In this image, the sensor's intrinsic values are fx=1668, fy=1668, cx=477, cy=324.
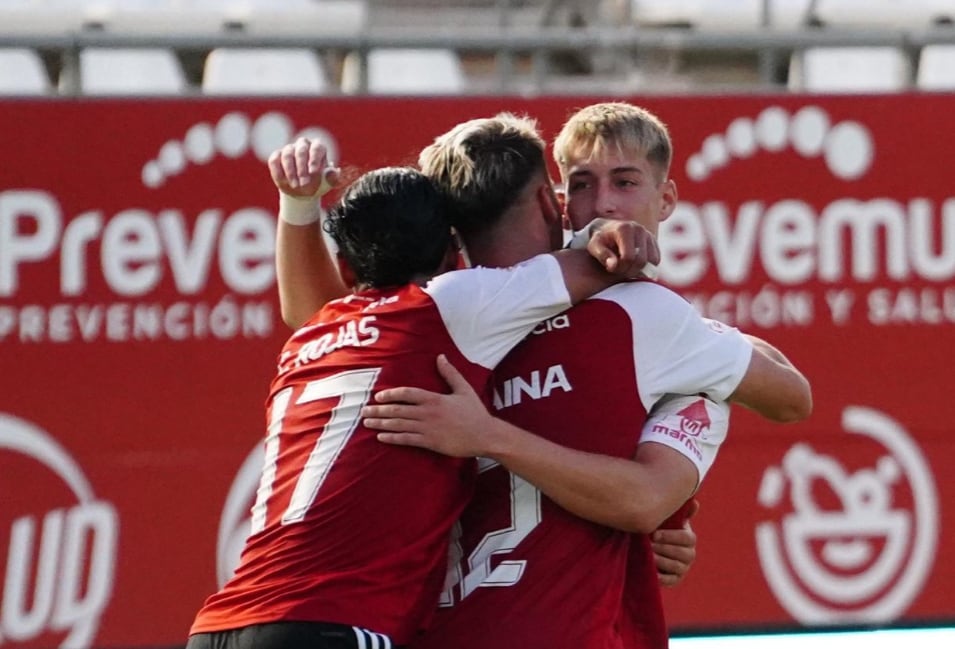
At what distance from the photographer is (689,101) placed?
19.8 ft

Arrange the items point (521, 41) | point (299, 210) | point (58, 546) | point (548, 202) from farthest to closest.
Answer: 1. point (521, 41)
2. point (58, 546)
3. point (299, 210)
4. point (548, 202)

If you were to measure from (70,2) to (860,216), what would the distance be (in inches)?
142

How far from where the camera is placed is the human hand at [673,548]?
3.22 m

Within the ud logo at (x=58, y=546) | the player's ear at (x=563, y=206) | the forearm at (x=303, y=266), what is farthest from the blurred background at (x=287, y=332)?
the player's ear at (x=563, y=206)

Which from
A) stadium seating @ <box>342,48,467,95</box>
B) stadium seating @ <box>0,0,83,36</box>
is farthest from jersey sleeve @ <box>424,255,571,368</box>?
stadium seating @ <box>0,0,83,36</box>

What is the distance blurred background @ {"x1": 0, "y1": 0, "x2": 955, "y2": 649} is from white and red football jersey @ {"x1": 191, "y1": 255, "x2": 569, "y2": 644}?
9.73 feet

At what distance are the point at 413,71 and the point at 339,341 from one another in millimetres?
3818

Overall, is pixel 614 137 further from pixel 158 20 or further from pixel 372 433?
pixel 158 20

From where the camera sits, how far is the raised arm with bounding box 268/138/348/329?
319 cm

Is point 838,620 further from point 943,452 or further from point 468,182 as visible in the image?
point 468,182

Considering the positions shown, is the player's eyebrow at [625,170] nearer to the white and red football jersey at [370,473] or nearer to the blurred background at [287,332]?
the white and red football jersey at [370,473]

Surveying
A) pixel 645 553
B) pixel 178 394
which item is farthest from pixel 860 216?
pixel 645 553

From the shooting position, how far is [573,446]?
288 cm

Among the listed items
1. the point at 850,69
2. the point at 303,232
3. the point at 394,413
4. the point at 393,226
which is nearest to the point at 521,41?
the point at 850,69
